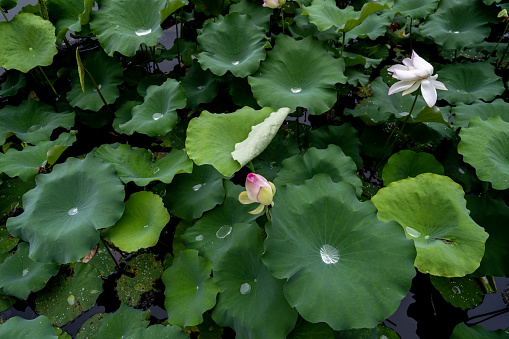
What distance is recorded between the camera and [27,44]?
103 inches

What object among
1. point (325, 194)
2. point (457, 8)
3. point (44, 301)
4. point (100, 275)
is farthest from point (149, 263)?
point (457, 8)

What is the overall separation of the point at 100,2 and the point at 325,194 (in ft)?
7.21

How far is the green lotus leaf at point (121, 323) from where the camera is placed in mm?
1680

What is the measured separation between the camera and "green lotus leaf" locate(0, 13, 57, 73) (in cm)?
253

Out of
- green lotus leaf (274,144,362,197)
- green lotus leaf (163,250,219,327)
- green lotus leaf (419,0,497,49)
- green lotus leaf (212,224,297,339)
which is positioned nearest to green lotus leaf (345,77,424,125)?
green lotus leaf (274,144,362,197)

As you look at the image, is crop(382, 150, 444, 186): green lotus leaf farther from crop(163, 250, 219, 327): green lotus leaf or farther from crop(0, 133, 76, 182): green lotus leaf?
crop(0, 133, 76, 182): green lotus leaf

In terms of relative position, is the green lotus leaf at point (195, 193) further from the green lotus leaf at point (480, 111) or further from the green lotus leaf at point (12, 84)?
the green lotus leaf at point (12, 84)

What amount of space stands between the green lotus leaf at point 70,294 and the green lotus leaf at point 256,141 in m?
1.13

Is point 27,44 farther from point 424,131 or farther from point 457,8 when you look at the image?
point 457,8

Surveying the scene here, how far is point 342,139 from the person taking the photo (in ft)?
7.25

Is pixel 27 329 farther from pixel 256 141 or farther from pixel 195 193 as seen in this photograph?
pixel 256 141

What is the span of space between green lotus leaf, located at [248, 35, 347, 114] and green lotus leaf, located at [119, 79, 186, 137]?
0.48m

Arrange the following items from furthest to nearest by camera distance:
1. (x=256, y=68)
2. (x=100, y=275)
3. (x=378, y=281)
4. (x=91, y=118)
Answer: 1. (x=91, y=118)
2. (x=256, y=68)
3. (x=100, y=275)
4. (x=378, y=281)

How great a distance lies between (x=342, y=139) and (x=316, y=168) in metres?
0.42
